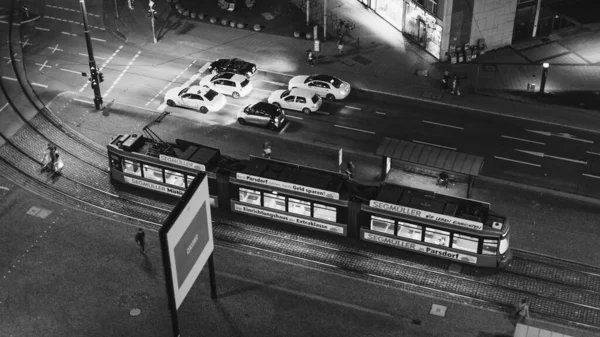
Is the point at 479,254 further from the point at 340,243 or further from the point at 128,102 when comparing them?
the point at 128,102

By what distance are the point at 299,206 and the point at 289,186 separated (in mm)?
1678

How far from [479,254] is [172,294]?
1880cm

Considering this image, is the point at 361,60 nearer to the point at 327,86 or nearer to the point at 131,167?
the point at 327,86

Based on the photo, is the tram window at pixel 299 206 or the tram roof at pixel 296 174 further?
the tram window at pixel 299 206

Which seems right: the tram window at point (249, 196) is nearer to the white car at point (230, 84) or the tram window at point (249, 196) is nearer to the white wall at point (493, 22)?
the white car at point (230, 84)

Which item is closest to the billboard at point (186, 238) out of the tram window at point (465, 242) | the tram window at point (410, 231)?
the tram window at point (410, 231)

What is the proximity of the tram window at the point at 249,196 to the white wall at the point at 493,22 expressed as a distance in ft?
99.8

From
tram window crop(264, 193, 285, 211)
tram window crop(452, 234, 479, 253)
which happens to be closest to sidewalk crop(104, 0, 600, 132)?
tram window crop(452, 234, 479, 253)

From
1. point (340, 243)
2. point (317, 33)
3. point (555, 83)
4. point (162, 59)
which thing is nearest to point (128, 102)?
point (162, 59)

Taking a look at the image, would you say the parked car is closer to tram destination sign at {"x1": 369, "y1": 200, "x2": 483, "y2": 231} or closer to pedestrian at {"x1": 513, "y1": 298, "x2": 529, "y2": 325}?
tram destination sign at {"x1": 369, "y1": 200, "x2": 483, "y2": 231}

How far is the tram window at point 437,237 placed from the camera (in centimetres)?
5138

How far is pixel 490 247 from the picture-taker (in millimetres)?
50844

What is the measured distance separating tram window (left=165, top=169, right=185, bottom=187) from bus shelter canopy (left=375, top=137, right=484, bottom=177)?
42.6 feet

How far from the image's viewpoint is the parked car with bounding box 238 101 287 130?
66438mm
